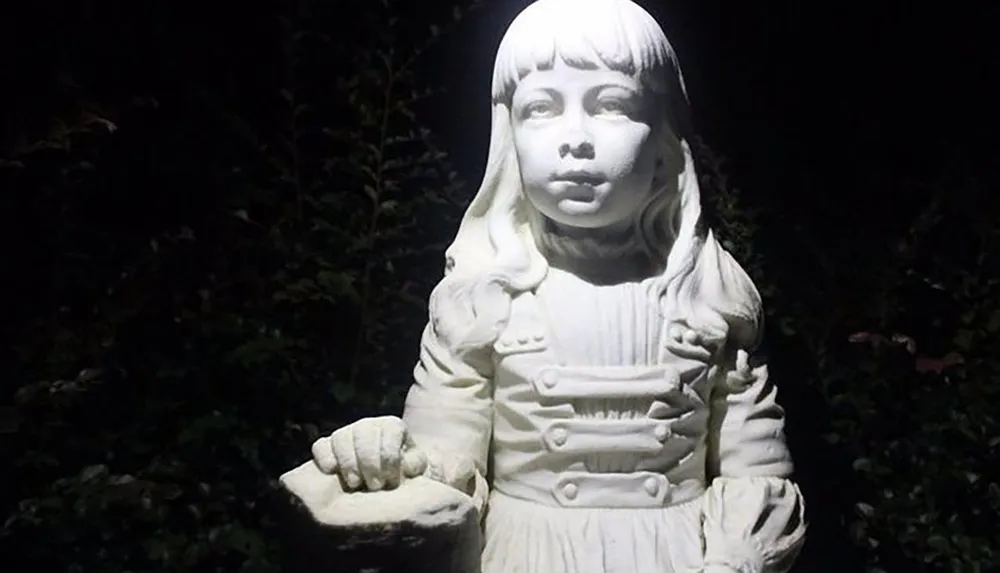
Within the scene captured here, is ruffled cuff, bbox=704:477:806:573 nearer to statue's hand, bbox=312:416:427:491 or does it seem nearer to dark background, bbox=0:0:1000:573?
statue's hand, bbox=312:416:427:491

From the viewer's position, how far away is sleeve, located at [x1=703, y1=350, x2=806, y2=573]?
6.80 ft

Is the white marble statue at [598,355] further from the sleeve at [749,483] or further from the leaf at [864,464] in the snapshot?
the leaf at [864,464]

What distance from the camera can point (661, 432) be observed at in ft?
6.91

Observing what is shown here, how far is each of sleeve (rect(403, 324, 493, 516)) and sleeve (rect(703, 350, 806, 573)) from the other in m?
0.29

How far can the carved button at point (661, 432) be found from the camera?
82.9 inches

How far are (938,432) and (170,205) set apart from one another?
132cm

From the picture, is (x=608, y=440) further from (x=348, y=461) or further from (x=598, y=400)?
(x=348, y=461)

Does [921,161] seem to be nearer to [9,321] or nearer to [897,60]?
[897,60]

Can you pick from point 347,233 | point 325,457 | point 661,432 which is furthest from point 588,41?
point 347,233

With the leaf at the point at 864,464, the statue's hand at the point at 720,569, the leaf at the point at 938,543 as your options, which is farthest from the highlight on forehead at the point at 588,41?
the leaf at the point at 938,543

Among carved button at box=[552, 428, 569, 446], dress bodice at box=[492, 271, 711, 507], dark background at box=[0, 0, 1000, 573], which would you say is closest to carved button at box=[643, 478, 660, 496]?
dress bodice at box=[492, 271, 711, 507]

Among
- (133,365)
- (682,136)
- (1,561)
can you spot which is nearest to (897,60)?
(682,136)

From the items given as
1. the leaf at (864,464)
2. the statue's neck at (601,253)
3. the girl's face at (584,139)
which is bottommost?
the leaf at (864,464)

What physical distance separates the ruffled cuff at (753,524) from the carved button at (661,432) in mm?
99
